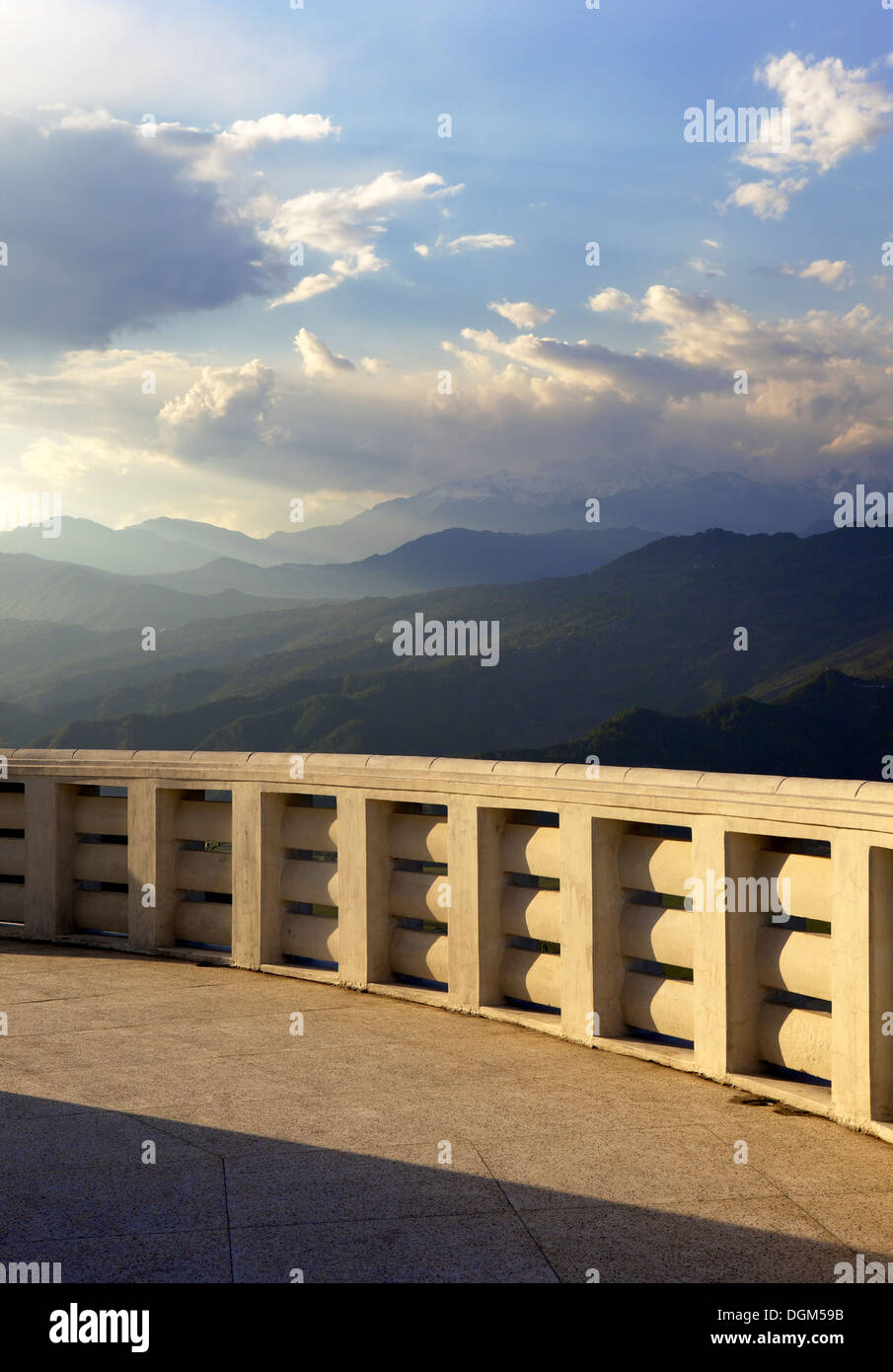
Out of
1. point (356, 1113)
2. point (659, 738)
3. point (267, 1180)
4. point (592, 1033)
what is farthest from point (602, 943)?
point (659, 738)

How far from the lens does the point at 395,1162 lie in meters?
5.30

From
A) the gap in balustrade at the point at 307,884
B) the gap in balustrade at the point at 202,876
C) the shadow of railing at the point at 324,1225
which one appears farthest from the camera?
the gap in balustrade at the point at 202,876

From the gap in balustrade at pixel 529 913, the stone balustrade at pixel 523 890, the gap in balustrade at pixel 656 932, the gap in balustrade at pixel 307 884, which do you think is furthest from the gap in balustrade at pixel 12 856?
the gap in balustrade at pixel 656 932

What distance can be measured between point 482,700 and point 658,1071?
191435mm

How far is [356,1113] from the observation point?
5984 millimetres

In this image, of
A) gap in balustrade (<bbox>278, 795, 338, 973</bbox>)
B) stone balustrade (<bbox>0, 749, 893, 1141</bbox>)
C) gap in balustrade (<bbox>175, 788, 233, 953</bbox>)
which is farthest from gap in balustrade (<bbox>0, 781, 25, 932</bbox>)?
gap in balustrade (<bbox>278, 795, 338, 973</bbox>)

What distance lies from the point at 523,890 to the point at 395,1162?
9.79 feet

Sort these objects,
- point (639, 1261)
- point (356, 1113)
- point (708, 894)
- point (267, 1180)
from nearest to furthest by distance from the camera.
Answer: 1. point (639, 1261)
2. point (267, 1180)
3. point (356, 1113)
4. point (708, 894)

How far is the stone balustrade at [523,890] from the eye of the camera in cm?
610

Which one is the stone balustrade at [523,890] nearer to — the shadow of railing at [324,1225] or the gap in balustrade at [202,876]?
the gap in balustrade at [202,876]

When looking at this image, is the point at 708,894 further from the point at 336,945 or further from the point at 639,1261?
the point at 336,945

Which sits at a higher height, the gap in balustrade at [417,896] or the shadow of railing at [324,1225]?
the gap in balustrade at [417,896]

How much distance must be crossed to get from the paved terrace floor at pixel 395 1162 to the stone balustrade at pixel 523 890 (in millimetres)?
387

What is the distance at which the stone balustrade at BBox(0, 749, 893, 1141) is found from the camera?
240 inches
